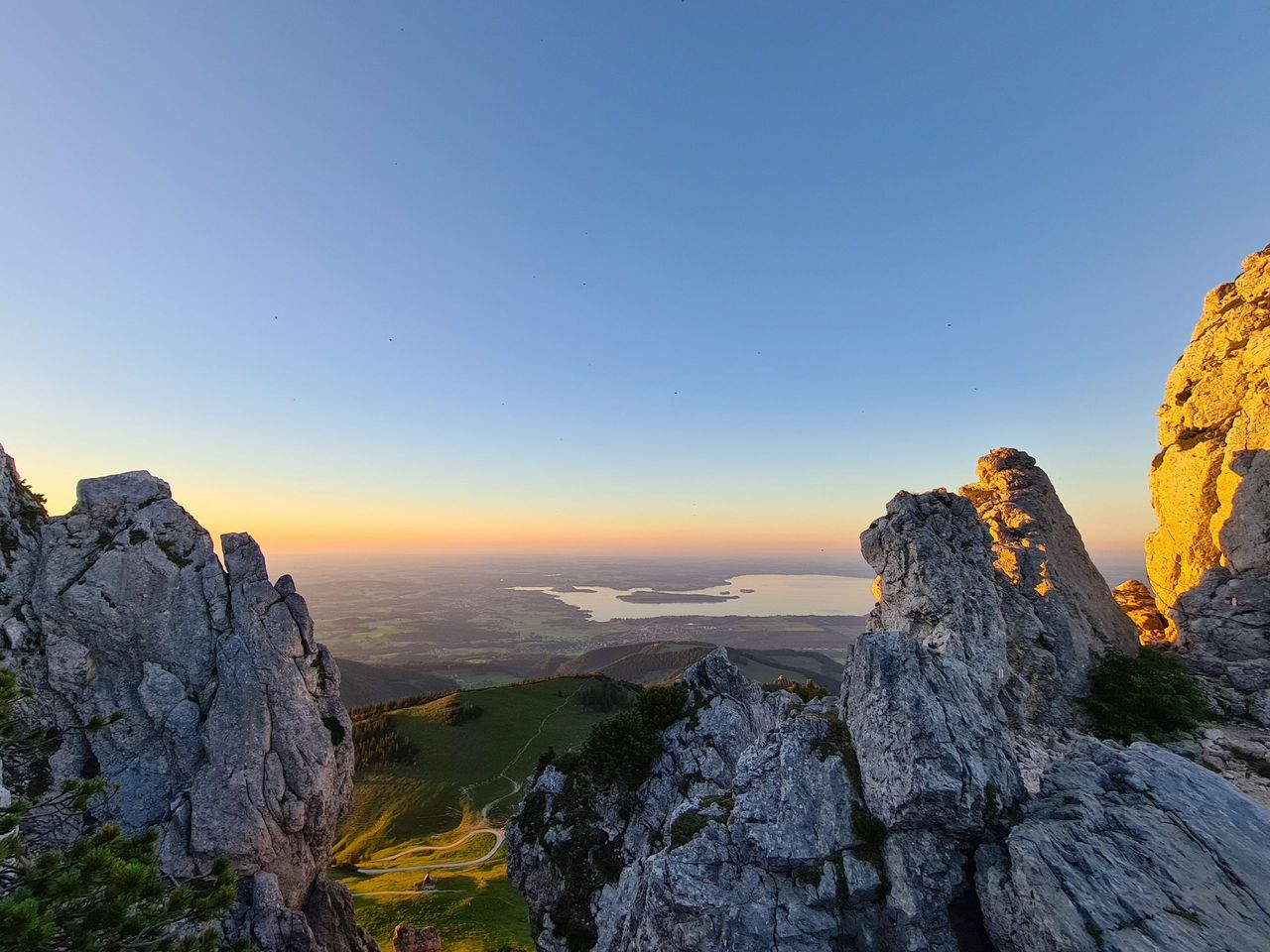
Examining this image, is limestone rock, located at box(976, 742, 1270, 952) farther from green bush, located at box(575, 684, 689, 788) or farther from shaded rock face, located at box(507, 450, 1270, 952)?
green bush, located at box(575, 684, 689, 788)

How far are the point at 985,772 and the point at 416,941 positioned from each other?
33.8 metres

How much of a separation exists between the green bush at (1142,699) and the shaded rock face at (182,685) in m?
40.8

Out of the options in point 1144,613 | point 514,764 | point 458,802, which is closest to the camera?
point 1144,613

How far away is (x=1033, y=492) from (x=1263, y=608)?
37.2 ft

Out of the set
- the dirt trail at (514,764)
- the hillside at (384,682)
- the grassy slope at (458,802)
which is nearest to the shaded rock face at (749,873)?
the grassy slope at (458,802)

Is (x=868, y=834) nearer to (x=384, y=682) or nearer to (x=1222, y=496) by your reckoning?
(x=1222, y=496)

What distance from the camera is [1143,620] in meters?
35.4

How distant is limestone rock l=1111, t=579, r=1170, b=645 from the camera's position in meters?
32.8

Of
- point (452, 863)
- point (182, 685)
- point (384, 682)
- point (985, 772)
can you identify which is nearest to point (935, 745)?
point (985, 772)

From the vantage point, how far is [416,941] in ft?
96.4

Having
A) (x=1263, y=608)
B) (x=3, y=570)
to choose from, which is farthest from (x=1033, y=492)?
(x=3, y=570)

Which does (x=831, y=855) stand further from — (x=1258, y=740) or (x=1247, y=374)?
(x=1247, y=374)

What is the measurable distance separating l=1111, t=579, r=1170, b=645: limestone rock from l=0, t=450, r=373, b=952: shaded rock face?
51.0 m

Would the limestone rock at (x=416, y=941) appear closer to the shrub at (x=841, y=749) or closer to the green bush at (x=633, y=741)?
the green bush at (x=633, y=741)
